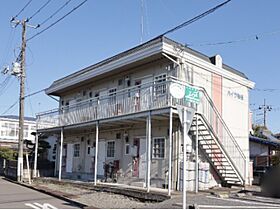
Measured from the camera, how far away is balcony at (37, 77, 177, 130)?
14.3 metres

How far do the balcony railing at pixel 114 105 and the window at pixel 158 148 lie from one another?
1813mm

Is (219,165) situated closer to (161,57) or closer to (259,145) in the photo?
(161,57)

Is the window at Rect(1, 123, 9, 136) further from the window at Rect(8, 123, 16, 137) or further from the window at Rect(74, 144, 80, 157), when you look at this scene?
the window at Rect(74, 144, 80, 157)

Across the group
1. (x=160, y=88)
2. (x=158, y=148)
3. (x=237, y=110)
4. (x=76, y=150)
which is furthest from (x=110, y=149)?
(x=237, y=110)

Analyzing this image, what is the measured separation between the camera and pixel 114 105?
16.8 meters

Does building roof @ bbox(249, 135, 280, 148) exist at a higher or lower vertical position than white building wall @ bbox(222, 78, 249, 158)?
lower

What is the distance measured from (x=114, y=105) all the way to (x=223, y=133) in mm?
5272

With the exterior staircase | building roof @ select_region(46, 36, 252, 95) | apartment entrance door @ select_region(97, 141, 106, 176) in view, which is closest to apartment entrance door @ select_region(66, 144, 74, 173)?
apartment entrance door @ select_region(97, 141, 106, 176)

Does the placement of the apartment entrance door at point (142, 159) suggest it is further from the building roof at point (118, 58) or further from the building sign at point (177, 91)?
the building sign at point (177, 91)

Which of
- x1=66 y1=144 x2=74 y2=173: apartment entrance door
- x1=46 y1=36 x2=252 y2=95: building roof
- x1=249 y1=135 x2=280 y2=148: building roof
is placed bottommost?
x1=66 y1=144 x2=74 y2=173: apartment entrance door

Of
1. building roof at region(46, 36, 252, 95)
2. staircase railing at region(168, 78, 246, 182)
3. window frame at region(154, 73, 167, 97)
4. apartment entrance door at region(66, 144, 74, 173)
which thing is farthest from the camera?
apartment entrance door at region(66, 144, 74, 173)

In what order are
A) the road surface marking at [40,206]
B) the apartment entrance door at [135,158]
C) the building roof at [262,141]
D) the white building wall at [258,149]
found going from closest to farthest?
the road surface marking at [40,206] → the apartment entrance door at [135,158] → the building roof at [262,141] → the white building wall at [258,149]

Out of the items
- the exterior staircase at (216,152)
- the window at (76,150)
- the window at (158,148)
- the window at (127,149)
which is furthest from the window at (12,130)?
the exterior staircase at (216,152)

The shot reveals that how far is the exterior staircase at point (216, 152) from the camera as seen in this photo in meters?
14.1
